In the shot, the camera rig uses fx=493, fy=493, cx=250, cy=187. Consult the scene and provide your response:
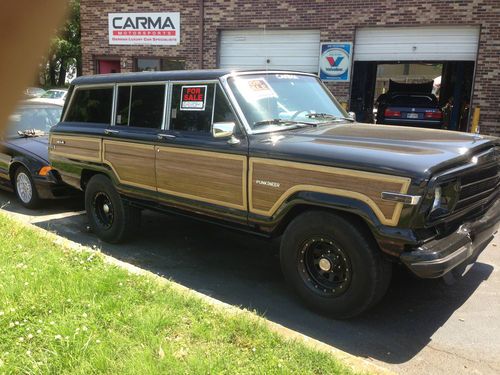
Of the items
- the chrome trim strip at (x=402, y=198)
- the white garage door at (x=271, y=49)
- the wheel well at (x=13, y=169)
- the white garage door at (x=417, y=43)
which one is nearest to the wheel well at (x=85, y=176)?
the wheel well at (x=13, y=169)

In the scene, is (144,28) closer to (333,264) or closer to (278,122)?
(278,122)

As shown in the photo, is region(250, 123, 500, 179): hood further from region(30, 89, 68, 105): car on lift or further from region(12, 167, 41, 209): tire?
region(12, 167, 41, 209): tire

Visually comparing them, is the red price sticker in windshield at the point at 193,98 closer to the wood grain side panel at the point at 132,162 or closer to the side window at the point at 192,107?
the side window at the point at 192,107

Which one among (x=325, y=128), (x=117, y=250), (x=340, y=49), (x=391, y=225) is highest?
(x=340, y=49)

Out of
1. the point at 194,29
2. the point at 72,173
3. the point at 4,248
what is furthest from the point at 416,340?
the point at 194,29

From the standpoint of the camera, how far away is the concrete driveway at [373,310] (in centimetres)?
334

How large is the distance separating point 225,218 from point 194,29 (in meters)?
11.4

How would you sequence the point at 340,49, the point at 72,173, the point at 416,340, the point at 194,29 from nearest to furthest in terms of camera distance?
the point at 416,340 → the point at 72,173 → the point at 340,49 → the point at 194,29

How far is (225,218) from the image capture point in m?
4.44

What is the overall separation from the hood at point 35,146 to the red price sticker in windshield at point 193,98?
311 cm

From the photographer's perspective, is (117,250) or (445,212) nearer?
(445,212)

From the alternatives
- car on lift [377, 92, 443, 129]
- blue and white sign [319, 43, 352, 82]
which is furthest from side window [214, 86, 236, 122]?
car on lift [377, 92, 443, 129]

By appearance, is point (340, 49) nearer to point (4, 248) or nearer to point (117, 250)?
point (117, 250)

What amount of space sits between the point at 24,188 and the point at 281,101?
4.53 metres
